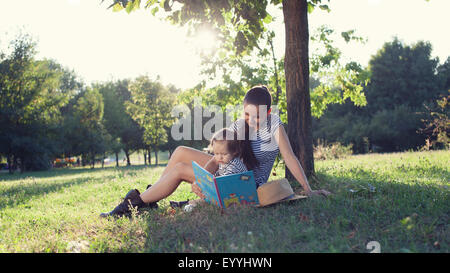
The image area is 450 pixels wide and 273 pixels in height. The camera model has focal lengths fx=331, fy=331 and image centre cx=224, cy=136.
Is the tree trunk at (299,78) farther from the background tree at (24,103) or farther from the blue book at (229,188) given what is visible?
the background tree at (24,103)

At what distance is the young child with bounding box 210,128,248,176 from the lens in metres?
4.23

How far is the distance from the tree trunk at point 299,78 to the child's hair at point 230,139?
6.75 ft

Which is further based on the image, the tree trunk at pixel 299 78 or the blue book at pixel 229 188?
the tree trunk at pixel 299 78

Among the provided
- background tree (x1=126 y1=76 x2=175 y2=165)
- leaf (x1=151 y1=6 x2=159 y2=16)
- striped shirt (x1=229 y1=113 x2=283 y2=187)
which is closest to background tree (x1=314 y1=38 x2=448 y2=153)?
background tree (x1=126 y1=76 x2=175 y2=165)

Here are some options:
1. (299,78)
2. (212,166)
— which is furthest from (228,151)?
(299,78)

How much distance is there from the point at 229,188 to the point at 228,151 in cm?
56

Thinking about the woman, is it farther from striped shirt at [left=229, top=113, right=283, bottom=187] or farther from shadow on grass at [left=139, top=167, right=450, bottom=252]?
shadow on grass at [left=139, top=167, right=450, bottom=252]

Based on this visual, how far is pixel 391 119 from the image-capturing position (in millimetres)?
30766

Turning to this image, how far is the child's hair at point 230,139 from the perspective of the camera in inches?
168

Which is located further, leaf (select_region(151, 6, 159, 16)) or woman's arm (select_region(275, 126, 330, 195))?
leaf (select_region(151, 6, 159, 16))

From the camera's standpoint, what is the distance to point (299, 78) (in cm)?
605

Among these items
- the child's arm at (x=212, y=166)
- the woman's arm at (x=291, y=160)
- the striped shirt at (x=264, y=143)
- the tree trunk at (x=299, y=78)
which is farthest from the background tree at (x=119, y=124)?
the woman's arm at (x=291, y=160)
